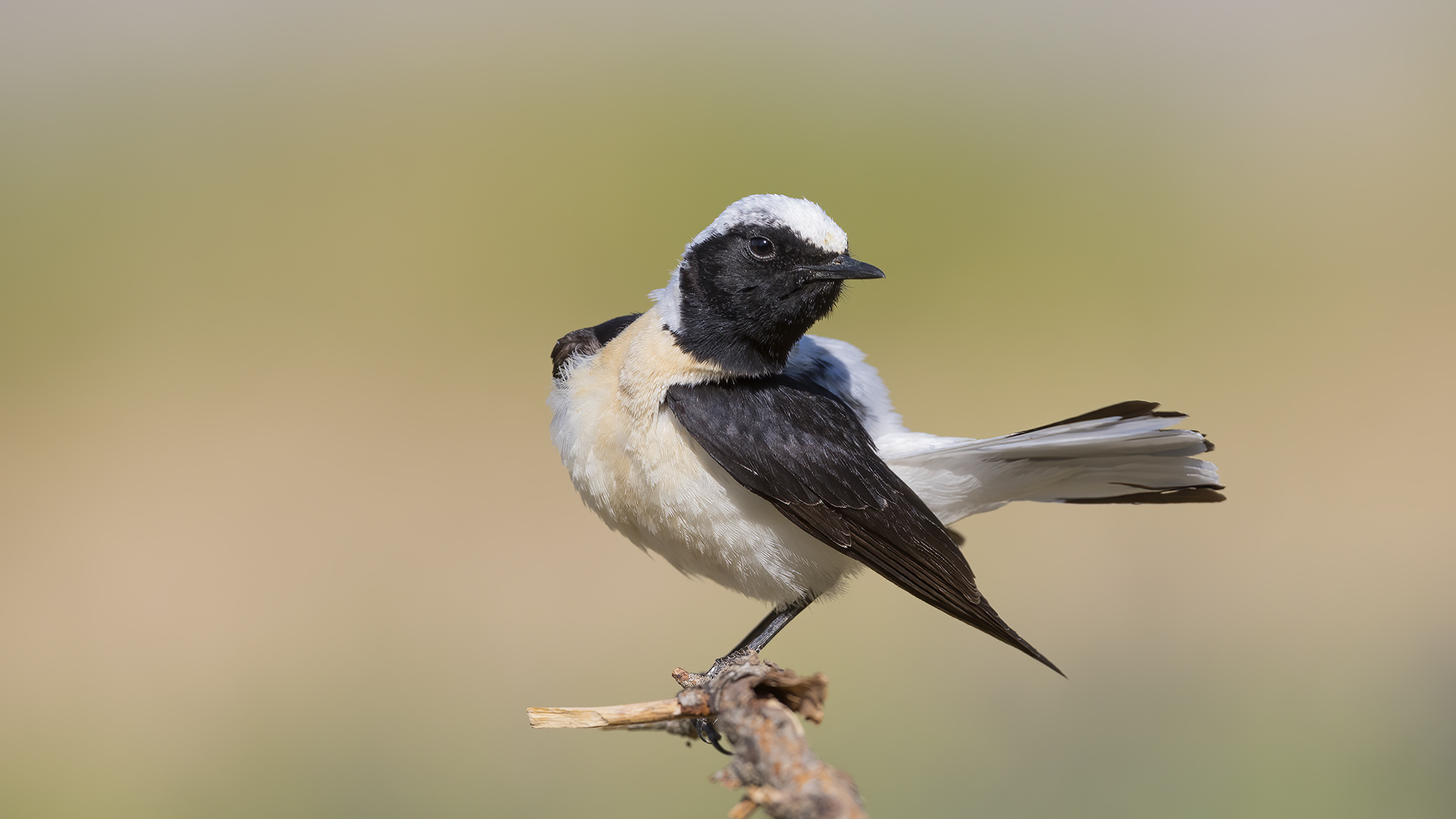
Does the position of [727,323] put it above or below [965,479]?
above

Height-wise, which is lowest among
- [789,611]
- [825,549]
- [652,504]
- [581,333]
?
[789,611]

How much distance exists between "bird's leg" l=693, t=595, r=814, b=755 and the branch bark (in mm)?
930

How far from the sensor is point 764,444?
13.0 feet

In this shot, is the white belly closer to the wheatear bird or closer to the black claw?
the wheatear bird

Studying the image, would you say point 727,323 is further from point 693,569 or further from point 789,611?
point 789,611

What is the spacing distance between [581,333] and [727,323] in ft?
3.04

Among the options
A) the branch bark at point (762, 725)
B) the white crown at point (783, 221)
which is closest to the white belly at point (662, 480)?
the white crown at point (783, 221)

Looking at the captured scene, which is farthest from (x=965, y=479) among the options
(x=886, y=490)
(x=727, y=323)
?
(x=727, y=323)

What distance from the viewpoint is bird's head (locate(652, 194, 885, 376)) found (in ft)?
13.0

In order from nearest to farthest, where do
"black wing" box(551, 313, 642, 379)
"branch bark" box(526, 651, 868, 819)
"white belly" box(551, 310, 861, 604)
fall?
"branch bark" box(526, 651, 868, 819), "white belly" box(551, 310, 861, 604), "black wing" box(551, 313, 642, 379)

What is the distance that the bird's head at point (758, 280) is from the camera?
13.0ft

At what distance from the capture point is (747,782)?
7.91ft

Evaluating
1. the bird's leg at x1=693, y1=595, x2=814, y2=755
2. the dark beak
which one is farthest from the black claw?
the dark beak

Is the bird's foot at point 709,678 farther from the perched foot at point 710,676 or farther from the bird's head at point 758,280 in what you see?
the bird's head at point 758,280
